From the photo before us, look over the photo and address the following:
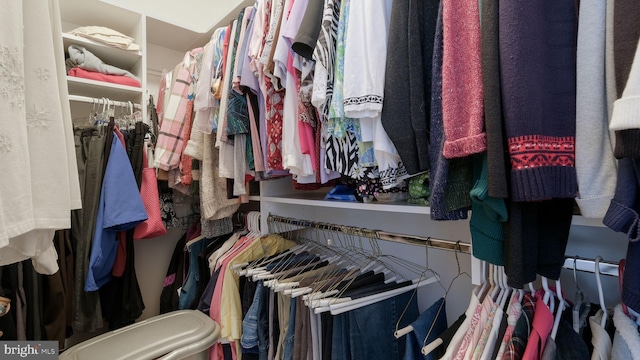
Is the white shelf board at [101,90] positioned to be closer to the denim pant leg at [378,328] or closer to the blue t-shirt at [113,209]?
the blue t-shirt at [113,209]

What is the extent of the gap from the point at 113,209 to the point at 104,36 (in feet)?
2.99

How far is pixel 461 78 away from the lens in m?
0.55

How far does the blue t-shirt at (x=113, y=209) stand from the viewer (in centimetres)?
125

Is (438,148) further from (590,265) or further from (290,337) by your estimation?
(290,337)

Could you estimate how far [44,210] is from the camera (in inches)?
20.5

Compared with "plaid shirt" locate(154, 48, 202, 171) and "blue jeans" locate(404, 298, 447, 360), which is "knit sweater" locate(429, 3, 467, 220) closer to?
"blue jeans" locate(404, 298, 447, 360)

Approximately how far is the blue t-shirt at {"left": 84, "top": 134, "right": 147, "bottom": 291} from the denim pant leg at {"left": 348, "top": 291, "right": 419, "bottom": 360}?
0.98 m

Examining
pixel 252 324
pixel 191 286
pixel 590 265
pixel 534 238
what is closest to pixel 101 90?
pixel 191 286

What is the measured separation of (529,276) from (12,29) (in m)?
0.93

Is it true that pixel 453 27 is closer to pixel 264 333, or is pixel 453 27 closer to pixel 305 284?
pixel 305 284

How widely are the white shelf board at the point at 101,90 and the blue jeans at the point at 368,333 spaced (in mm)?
1517

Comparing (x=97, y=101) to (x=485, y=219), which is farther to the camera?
(x=97, y=101)

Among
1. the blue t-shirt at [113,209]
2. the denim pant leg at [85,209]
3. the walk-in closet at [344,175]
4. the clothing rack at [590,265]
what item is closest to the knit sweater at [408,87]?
the walk-in closet at [344,175]

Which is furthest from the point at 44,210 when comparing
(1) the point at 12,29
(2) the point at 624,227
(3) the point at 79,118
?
(3) the point at 79,118
